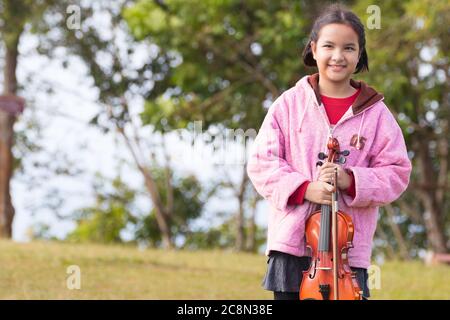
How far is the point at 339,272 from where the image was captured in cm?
344

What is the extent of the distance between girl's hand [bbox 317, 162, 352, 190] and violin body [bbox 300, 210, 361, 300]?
11 centimetres

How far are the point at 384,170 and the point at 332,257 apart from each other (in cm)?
43

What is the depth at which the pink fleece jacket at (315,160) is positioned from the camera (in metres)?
3.60

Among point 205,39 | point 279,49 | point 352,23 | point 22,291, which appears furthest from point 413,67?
point 352,23

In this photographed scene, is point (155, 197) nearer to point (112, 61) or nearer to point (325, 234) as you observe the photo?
point (112, 61)

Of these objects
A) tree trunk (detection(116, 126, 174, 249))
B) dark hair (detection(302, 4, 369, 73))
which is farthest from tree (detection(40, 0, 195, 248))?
dark hair (detection(302, 4, 369, 73))

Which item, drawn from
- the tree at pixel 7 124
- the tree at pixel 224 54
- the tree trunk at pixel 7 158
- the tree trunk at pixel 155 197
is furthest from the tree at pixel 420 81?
the tree trunk at pixel 7 158

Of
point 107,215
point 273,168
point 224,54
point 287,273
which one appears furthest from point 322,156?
point 107,215

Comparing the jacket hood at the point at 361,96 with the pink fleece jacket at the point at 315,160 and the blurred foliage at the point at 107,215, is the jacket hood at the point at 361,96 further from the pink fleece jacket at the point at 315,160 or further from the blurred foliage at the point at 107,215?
the blurred foliage at the point at 107,215

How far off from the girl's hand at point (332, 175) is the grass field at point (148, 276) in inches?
187

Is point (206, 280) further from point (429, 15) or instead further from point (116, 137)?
point (116, 137)

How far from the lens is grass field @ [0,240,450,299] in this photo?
8602 mm

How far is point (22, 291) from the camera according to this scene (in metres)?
8.17
